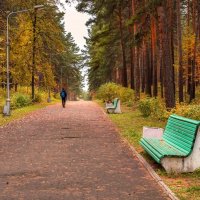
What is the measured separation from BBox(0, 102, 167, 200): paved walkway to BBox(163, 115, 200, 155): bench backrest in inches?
38.6

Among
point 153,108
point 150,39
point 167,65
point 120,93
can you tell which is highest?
point 150,39

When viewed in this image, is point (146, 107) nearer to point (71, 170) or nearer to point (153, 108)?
point (153, 108)

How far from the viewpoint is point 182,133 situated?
29.9ft

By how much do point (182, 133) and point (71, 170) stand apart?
259 cm

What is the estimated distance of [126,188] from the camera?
24.2ft

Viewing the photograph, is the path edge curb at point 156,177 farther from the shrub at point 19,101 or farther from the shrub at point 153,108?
the shrub at point 19,101

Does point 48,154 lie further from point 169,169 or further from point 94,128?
point 94,128

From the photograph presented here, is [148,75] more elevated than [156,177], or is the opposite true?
[148,75]

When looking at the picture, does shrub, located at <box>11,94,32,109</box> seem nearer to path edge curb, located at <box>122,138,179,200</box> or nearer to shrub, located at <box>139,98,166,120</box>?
shrub, located at <box>139,98,166,120</box>

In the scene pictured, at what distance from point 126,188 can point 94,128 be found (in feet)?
35.4

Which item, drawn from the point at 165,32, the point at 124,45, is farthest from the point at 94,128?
the point at 124,45

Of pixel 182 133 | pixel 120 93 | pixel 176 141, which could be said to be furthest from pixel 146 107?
pixel 120 93

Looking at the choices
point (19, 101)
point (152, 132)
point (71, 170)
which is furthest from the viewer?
point (19, 101)

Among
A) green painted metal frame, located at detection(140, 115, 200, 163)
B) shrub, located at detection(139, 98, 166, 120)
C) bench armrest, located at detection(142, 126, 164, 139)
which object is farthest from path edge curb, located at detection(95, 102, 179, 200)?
shrub, located at detection(139, 98, 166, 120)
